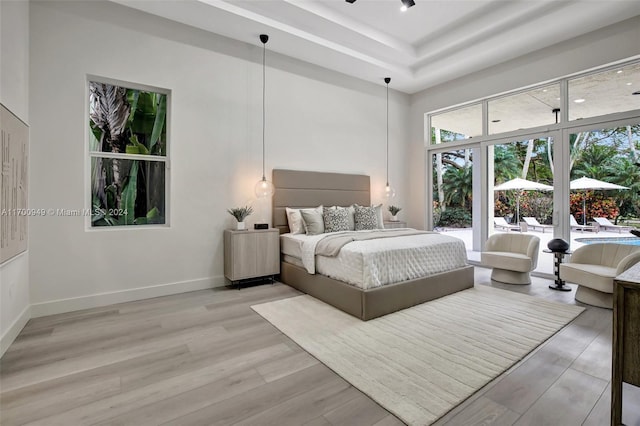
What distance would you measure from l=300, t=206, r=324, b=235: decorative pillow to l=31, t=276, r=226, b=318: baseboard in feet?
4.48

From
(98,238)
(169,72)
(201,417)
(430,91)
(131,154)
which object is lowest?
(201,417)

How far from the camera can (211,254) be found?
13.2 feet

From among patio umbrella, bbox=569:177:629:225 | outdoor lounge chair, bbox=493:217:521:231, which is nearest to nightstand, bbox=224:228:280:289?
outdoor lounge chair, bbox=493:217:521:231

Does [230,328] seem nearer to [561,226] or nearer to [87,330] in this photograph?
[87,330]

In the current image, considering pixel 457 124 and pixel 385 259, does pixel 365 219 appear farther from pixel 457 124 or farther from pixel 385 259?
pixel 457 124

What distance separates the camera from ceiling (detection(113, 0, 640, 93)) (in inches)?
142

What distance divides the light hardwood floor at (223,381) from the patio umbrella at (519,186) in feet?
7.55

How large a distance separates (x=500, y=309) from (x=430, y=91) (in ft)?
14.9

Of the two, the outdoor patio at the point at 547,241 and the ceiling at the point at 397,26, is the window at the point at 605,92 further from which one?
the outdoor patio at the point at 547,241

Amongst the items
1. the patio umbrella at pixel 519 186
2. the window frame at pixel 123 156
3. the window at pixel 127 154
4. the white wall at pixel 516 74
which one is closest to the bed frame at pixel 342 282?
the white wall at pixel 516 74

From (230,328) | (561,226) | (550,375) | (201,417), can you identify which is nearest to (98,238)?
(230,328)

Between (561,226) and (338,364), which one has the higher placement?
(561,226)

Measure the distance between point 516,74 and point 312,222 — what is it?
3990 millimetres

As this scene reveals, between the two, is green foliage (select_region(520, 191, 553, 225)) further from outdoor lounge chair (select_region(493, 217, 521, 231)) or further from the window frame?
the window frame
